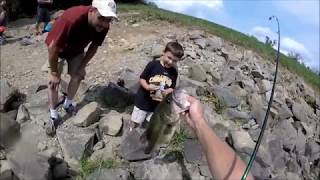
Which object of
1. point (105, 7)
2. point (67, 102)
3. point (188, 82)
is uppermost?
point (105, 7)

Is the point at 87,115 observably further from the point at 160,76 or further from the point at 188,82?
the point at 188,82

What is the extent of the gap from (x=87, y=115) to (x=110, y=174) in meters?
1.12

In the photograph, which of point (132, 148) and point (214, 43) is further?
point (214, 43)

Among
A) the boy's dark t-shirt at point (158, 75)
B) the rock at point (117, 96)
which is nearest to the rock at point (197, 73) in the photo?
the rock at point (117, 96)

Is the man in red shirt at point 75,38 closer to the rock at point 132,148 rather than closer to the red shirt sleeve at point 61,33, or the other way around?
the red shirt sleeve at point 61,33

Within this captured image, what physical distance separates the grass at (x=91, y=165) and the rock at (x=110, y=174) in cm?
9

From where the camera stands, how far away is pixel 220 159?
2814 mm

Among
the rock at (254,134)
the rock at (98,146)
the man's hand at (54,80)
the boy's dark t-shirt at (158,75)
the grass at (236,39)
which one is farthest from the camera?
the grass at (236,39)

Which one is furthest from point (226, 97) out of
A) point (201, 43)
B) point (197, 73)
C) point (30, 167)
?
point (30, 167)

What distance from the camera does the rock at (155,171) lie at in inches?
283

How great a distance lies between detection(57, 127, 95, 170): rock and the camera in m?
7.23

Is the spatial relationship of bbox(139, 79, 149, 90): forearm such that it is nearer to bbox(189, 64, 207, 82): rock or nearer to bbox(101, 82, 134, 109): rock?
bbox(101, 82, 134, 109): rock

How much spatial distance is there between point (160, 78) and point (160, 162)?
1.17 meters

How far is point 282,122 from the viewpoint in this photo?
11648 millimetres
